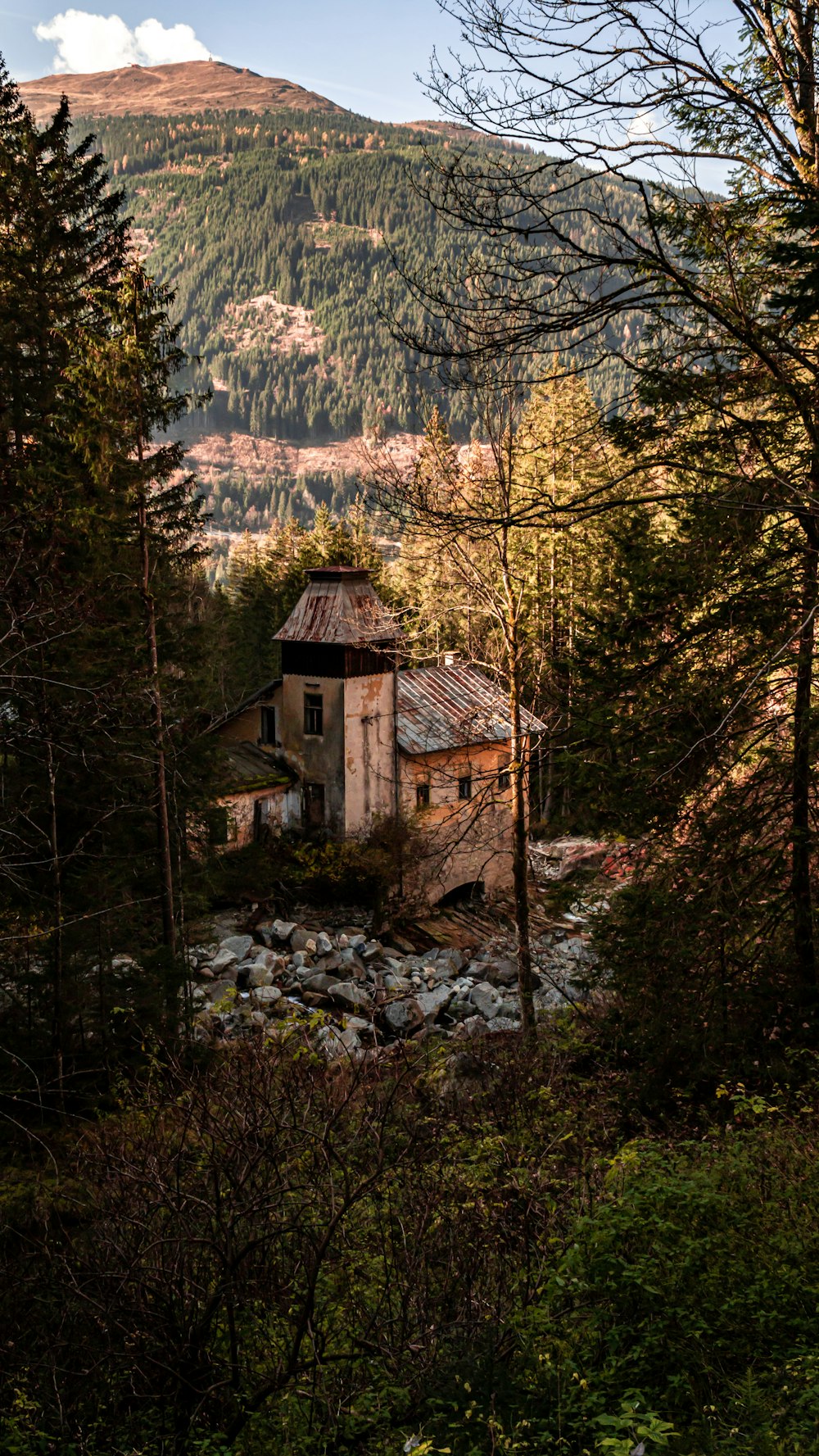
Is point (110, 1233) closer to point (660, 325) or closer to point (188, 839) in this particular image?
point (660, 325)

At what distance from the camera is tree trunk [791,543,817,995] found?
27.7ft

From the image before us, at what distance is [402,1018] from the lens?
19188 millimetres

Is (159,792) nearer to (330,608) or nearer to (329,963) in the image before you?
(329,963)

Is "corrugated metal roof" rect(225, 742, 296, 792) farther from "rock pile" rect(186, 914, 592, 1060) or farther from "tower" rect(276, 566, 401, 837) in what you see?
"rock pile" rect(186, 914, 592, 1060)

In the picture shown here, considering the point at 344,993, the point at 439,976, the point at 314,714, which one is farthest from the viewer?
the point at 314,714

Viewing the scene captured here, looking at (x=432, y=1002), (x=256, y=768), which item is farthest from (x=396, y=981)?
(x=256, y=768)

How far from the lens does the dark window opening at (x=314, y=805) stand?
96.6 feet

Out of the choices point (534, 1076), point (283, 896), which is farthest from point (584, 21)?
point (283, 896)

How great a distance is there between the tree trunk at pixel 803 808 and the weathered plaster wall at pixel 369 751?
20.6 metres

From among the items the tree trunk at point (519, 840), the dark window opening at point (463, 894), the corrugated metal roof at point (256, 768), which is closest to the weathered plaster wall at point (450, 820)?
the dark window opening at point (463, 894)

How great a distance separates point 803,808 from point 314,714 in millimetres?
21714

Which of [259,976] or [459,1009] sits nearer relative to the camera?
[459,1009]

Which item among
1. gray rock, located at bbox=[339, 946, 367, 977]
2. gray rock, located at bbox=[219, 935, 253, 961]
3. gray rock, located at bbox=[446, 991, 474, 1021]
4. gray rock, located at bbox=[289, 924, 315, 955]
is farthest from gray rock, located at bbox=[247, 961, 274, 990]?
gray rock, located at bbox=[446, 991, 474, 1021]

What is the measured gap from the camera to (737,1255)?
6023 millimetres
